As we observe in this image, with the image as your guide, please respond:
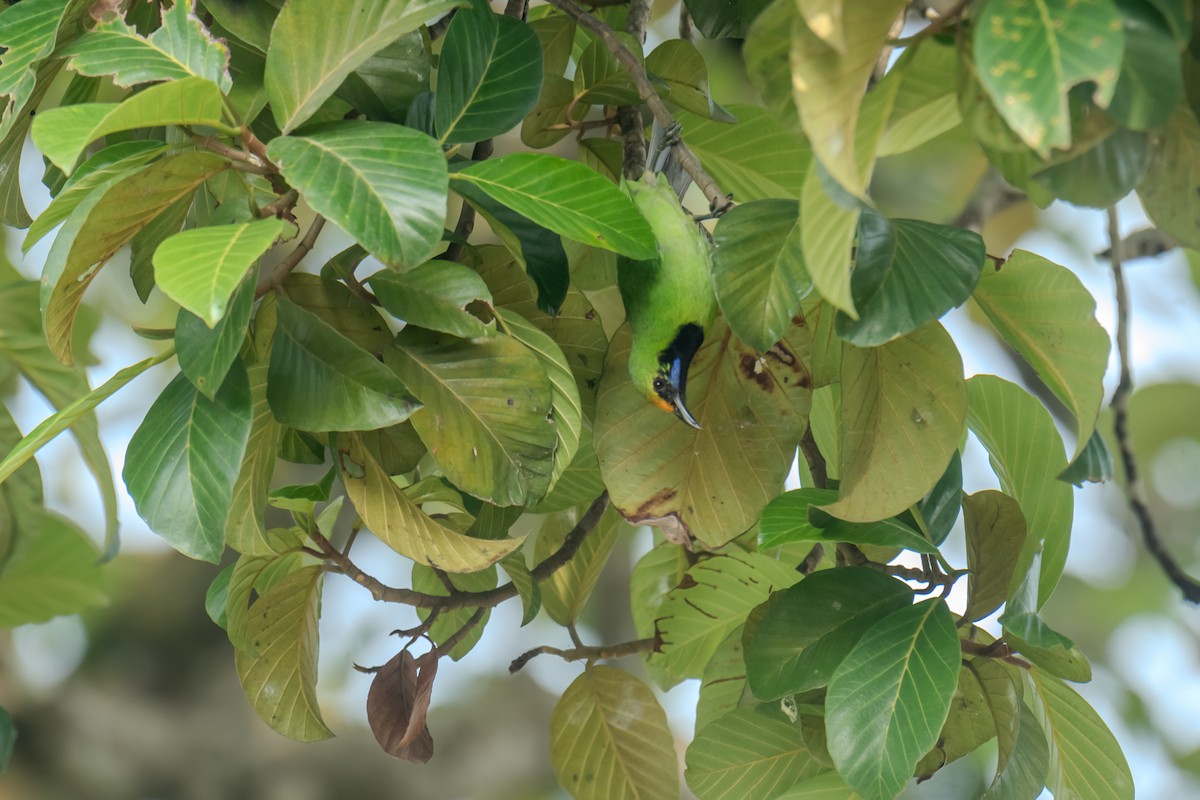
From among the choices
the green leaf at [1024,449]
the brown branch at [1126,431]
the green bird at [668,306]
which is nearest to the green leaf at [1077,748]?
the green leaf at [1024,449]

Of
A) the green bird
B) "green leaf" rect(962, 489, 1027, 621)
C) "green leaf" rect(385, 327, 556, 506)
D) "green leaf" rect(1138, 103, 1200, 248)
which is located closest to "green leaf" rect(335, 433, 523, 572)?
"green leaf" rect(385, 327, 556, 506)

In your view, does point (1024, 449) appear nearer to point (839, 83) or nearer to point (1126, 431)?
point (1126, 431)

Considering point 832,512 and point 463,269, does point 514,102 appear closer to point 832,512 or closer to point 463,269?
point 463,269

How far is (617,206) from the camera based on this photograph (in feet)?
2.29

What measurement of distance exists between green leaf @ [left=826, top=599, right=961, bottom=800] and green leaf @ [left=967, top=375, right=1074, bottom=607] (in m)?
0.17

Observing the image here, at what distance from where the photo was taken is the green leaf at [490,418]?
77 centimetres

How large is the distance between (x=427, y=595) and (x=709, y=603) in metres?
0.27

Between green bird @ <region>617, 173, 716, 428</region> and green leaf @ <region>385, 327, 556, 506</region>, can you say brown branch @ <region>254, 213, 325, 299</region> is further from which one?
green bird @ <region>617, 173, 716, 428</region>

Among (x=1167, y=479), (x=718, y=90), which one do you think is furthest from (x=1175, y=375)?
(x=718, y=90)

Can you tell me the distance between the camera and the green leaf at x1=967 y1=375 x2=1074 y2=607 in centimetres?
90

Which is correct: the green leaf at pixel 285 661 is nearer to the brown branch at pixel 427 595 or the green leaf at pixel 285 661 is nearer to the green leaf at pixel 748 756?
the brown branch at pixel 427 595

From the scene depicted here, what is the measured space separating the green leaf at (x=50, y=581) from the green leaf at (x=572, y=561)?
2.18ft

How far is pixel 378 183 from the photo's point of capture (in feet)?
2.07

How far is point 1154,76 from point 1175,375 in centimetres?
293
